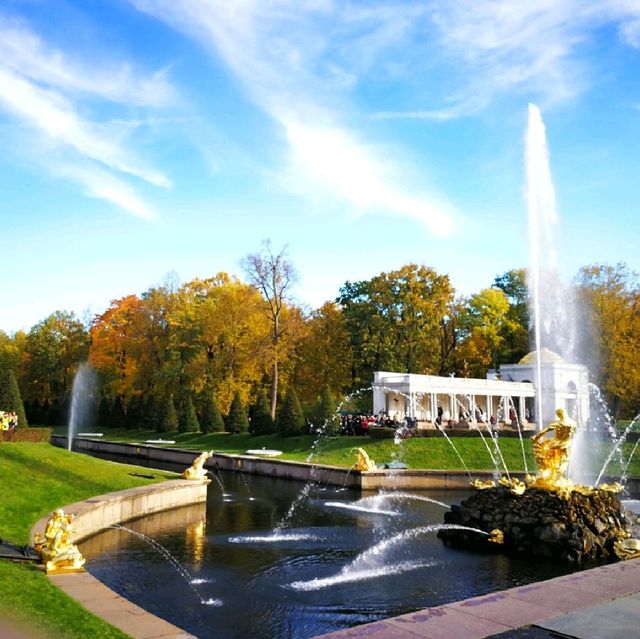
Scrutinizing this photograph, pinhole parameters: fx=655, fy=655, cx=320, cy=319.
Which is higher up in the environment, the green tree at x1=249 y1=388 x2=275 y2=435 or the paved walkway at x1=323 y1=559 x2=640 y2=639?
the green tree at x1=249 y1=388 x2=275 y2=435

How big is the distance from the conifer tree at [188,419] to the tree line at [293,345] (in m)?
0.11

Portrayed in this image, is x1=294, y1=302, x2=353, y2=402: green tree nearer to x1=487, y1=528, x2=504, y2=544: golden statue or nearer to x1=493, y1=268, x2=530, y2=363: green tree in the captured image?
x1=493, y1=268, x2=530, y2=363: green tree

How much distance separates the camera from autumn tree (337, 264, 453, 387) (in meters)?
54.2

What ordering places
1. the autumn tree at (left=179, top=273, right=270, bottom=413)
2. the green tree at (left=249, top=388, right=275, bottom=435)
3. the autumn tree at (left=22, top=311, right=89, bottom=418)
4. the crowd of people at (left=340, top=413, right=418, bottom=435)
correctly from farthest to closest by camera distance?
1. the autumn tree at (left=22, top=311, right=89, bottom=418)
2. the autumn tree at (left=179, top=273, right=270, bottom=413)
3. the green tree at (left=249, top=388, right=275, bottom=435)
4. the crowd of people at (left=340, top=413, right=418, bottom=435)

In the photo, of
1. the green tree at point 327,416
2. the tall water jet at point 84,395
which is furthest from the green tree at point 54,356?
the green tree at point 327,416

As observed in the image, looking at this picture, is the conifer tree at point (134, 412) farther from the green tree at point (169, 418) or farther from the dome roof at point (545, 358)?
the dome roof at point (545, 358)

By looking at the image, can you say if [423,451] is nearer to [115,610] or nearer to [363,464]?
[363,464]

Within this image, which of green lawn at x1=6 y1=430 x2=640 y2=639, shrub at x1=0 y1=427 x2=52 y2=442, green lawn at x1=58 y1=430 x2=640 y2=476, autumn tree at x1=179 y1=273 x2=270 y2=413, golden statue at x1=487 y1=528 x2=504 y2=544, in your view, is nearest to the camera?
green lawn at x1=6 y1=430 x2=640 y2=639

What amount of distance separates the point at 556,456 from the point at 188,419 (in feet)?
123

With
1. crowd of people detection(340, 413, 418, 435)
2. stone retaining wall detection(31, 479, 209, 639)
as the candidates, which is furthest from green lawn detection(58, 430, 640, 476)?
stone retaining wall detection(31, 479, 209, 639)

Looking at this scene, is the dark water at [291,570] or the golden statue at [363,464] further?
the golden statue at [363,464]

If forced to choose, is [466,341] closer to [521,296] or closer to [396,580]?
[521,296]

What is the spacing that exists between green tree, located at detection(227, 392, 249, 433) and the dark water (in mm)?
25225

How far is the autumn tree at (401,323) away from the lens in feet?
178
